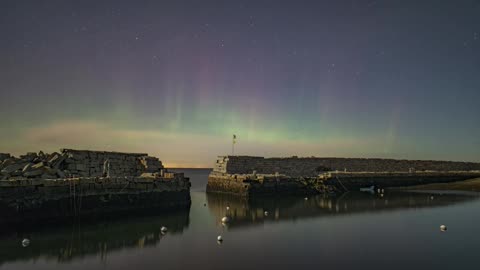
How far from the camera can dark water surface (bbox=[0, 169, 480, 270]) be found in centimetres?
1134

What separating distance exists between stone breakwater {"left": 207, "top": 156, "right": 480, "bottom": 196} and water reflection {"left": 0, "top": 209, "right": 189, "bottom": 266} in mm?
13316

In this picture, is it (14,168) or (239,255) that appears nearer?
(239,255)

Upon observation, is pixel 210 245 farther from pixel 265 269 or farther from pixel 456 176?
pixel 456 176

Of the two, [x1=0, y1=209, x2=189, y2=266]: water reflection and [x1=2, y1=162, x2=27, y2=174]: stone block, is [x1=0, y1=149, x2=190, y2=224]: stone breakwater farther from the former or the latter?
[x1=0, y1=209, x2=189, y2=266]: water reflection

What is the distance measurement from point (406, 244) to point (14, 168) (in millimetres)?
19139

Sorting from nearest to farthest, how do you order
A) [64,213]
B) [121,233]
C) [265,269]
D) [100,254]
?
1. [265,269]
2. [100,254]
3. [121,233]
4. [64,213]

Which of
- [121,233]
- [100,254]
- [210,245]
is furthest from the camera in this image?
[121,233]

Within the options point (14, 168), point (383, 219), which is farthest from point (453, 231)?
point (14, 168)

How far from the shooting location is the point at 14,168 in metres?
19.9

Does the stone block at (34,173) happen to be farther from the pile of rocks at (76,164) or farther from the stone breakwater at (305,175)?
the stone breakwater at (305,175)

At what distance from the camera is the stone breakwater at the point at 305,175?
101 feet

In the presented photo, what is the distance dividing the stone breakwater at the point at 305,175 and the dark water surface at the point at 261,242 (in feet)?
28.9

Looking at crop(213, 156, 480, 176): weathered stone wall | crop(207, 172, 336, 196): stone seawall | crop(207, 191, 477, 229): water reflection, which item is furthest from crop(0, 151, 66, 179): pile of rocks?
crop(213, 156, 480, 176): weathered stone wall

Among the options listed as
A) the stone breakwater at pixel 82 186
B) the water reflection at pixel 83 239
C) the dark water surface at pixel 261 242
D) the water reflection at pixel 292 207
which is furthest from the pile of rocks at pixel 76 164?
the water reflection at pixel 292 207
